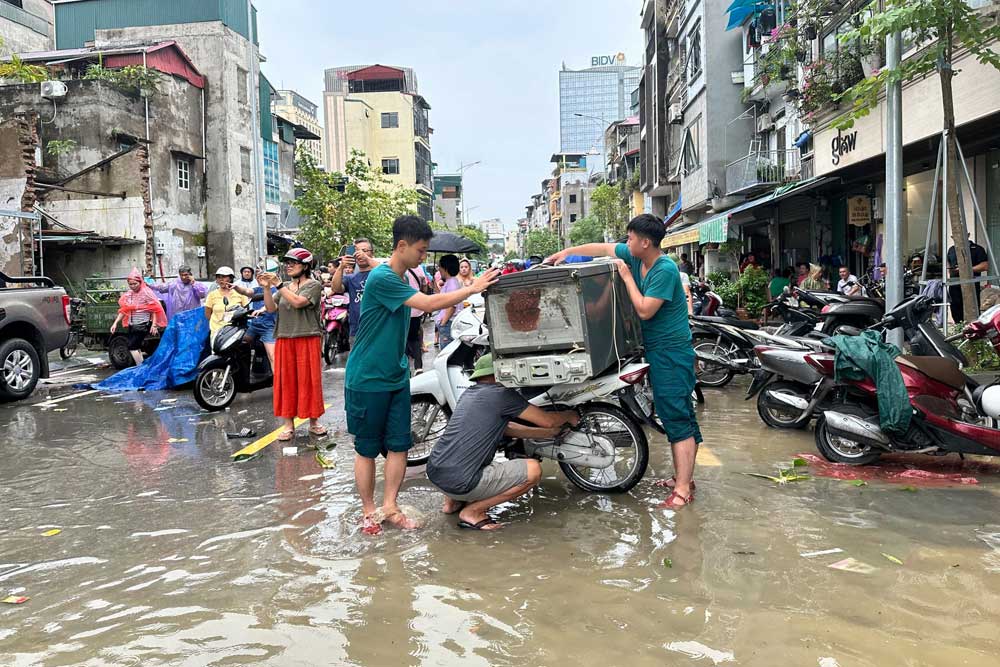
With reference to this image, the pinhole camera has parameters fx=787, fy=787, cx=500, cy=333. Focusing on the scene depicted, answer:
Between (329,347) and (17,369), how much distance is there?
4.29 metres

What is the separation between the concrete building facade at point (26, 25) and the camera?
99.3 feet

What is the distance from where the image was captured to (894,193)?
8844 millimetres

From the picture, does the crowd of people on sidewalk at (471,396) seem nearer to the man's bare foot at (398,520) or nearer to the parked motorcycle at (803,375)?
the man's bare foot at (398,520)

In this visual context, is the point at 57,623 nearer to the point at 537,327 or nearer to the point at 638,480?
the point at 537,327

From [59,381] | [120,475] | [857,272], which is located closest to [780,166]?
[857,272]

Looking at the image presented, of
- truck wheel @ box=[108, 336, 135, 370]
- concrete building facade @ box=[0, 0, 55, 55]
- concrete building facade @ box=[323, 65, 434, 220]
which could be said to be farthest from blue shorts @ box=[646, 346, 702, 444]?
concrete building facade @ box=[323, 65, 434, 220]

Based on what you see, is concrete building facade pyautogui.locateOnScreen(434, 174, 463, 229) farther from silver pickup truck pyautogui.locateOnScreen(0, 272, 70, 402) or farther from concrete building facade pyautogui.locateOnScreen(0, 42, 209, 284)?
silver pickup truck pyautogui.locateOnScreen(0, 272, 70, 402)

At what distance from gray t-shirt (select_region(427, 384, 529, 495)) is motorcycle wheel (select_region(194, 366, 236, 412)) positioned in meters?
4.86

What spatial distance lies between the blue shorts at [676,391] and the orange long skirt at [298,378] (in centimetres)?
319

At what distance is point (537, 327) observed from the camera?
180 inches

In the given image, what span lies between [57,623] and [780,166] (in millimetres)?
20544

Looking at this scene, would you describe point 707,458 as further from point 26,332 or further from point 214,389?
point 26,332

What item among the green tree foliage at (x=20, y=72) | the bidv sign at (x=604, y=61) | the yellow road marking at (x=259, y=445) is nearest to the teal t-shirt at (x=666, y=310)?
the yellow road marking at (x=259, y=445)

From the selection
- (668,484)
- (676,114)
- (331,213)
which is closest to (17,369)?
(668,484)
